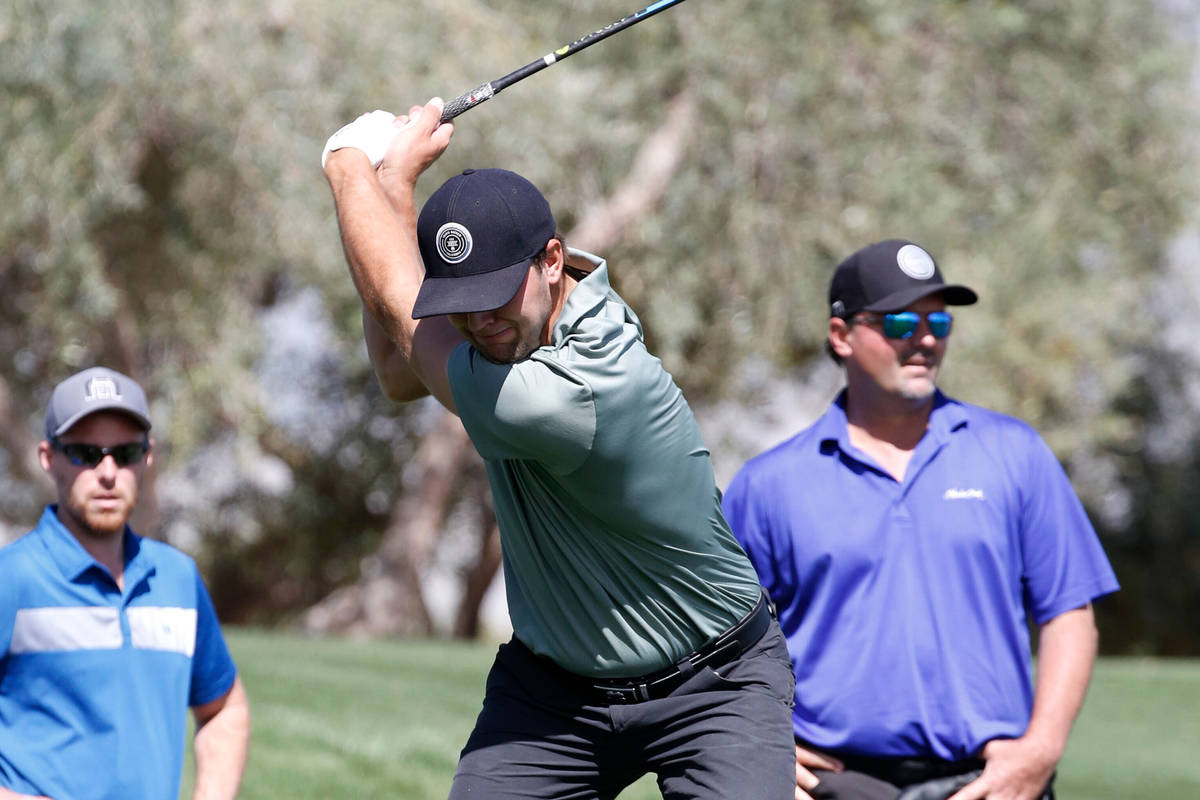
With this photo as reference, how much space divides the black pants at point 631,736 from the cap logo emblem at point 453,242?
0.97 m

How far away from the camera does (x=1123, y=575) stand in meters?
26.2

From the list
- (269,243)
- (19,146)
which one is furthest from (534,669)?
(269,243)

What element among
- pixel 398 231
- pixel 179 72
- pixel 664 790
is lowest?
pixel 664 790

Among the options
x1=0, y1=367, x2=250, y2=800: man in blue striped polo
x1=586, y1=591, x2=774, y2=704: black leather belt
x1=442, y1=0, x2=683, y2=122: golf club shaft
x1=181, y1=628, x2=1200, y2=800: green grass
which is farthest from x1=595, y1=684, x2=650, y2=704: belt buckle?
x1=181, y1=628, x2=1200, y2=800: green grass

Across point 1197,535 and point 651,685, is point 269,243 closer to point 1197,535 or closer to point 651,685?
point 651,685

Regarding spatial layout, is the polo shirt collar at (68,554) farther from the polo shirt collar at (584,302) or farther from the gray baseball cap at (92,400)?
the polo shirt collar at (584,302)

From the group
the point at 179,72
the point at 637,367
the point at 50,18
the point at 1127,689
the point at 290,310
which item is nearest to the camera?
the point at 637,367

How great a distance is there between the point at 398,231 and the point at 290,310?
58.3 ft

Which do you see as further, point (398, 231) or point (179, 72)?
point (179, 72)

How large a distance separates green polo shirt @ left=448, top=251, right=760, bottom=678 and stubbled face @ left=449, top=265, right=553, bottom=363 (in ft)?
0.17

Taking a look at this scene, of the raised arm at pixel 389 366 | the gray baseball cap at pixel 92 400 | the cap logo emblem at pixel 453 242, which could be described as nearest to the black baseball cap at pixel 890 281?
the raised arm at pixel 389 366

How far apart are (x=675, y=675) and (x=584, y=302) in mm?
861

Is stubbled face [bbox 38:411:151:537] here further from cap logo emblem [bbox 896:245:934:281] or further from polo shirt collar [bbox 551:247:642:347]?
Answer: cap logo emblem [bbox 896:245:934:281]

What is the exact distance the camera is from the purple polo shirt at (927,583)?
4145 millimetres
